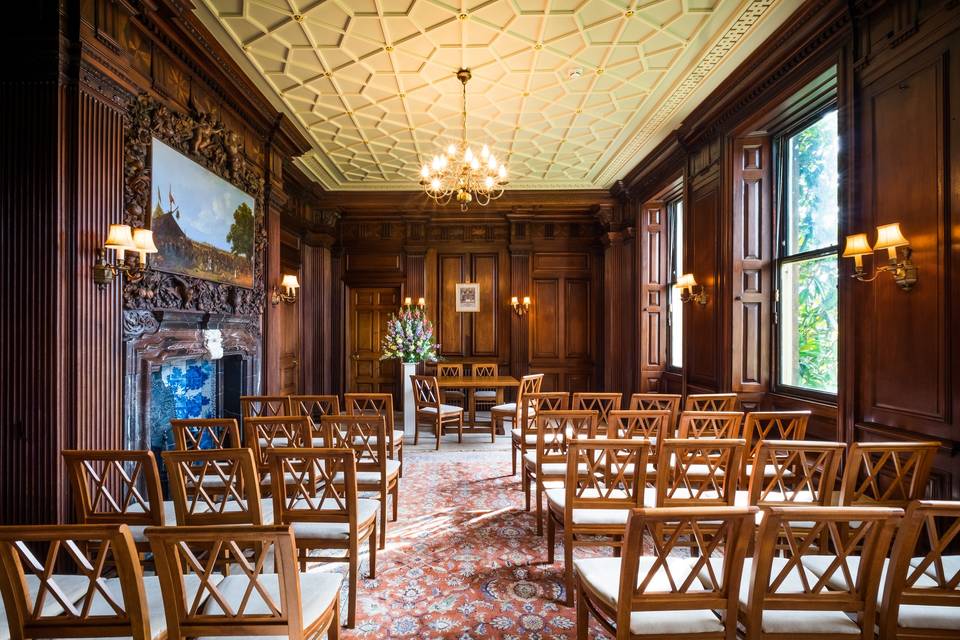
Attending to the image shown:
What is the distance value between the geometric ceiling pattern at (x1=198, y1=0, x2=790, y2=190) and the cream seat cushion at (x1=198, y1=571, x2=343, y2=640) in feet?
12.4

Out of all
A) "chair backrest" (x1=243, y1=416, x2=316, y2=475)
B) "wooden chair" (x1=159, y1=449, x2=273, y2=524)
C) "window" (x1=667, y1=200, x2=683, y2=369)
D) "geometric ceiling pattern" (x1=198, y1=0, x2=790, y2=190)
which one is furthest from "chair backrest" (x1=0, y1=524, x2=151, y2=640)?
"window" (x1=667, y1=200, x2=683, y2=369)

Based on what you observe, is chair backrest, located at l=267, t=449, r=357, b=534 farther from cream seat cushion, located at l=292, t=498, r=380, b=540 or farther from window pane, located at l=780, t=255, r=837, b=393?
window pane, located at l=780, t=255, r=837, b=393

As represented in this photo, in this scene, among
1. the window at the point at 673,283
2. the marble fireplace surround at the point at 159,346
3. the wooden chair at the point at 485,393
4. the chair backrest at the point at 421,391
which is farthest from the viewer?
the window at the point at 673,283

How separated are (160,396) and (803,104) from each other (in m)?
5.98

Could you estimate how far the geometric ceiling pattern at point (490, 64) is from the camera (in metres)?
3.59

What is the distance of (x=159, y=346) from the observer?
3469mm

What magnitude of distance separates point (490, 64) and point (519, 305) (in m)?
4.93

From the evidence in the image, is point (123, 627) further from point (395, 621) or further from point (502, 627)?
point (502, 627)

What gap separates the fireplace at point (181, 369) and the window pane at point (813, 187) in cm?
541

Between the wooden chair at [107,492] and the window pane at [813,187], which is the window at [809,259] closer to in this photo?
the window pane at [813,187]

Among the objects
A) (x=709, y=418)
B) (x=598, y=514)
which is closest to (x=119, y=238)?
(x=598, y=514)

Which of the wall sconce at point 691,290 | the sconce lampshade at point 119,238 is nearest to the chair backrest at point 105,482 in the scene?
the sconce lampshade at point 119,238

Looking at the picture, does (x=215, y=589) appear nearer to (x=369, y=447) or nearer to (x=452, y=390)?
(x=369, y=447)

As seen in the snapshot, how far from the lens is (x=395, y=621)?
2338mm
